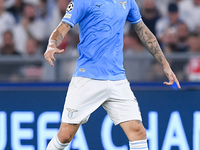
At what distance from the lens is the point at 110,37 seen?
3.46m

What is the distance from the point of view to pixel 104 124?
186 inches

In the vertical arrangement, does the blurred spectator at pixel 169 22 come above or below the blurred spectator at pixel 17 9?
below

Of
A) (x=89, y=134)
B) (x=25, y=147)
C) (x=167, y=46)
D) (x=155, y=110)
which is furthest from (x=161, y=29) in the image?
(x=25, y=147)

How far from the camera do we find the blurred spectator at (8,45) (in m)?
6.39

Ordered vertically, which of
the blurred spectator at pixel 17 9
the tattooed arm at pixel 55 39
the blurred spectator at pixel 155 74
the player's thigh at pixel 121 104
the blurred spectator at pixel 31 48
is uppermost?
the tattooed arm at pixel 55 39

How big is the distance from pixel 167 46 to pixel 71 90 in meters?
3.07

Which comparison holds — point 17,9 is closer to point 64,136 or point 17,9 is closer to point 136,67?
point 136,67

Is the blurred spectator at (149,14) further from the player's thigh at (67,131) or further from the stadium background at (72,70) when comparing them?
the player's thigh at (67,131)

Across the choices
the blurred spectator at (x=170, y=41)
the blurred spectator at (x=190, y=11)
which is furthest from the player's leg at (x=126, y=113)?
the blurred spectator at (x=190, y=11)

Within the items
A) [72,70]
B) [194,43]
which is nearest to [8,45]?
[72,70]

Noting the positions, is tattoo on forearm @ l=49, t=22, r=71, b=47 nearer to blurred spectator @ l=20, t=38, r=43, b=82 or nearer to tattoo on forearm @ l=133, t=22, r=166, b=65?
tattoo on forearm @ l=133, t=22, r=166, b=65

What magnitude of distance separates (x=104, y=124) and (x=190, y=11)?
3.02 meters

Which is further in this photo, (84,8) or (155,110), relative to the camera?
(155,110)

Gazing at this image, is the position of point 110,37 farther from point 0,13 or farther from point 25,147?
point 0,13
